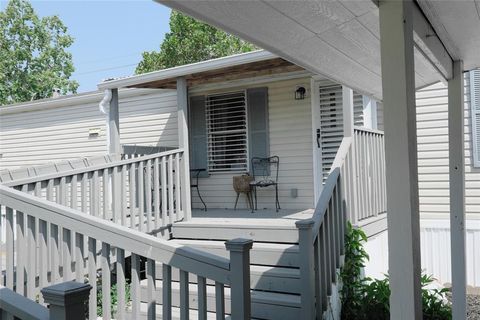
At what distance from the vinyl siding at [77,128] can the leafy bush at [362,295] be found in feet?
16.2

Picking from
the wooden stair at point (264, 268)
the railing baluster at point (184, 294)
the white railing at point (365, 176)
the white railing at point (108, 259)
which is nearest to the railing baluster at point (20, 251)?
the white railing at point (108, 259)

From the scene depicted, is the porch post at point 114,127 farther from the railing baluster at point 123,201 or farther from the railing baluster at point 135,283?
the railing baluster at point 135,283

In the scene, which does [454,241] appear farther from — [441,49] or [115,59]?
[115,59]

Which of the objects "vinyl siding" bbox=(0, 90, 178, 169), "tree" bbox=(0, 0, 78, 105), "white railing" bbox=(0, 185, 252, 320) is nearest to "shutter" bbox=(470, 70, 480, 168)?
"white railing" bbox=(0, 185, 252, 320)

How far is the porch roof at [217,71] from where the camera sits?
18.6 ft

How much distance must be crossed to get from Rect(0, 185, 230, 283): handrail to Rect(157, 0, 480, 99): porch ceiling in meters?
1.21

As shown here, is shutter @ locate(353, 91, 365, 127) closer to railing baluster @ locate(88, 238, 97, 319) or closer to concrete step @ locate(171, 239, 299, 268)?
concrete step @ locate(171, 239, 299, 268)

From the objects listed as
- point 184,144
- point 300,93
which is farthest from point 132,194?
point 300,93

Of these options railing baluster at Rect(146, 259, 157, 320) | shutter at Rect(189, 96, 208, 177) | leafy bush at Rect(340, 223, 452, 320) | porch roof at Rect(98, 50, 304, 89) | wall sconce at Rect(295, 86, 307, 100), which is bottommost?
leafy bush at Rect(340, 223, 452, 320)

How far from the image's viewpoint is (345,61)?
2.79m

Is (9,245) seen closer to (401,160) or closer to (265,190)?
(401,160)

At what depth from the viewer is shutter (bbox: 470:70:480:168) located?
5980 mm

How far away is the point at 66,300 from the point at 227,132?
6076 mm

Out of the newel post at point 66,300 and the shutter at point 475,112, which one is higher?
the shutter at point 475,112
